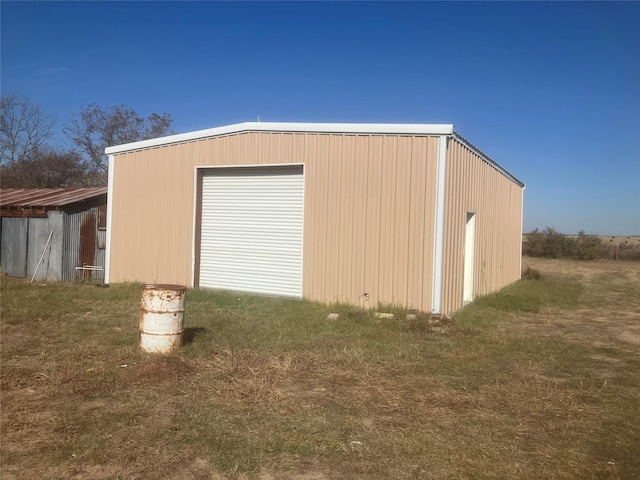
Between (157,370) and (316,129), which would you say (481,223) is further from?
(157,370)

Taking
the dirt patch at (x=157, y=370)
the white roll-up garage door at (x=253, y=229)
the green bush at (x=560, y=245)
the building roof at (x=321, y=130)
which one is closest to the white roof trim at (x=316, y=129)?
the building roof at (x=321, y=130)

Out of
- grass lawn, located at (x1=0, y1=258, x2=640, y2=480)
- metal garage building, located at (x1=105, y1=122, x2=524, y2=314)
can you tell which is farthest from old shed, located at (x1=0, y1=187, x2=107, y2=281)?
grass lawn, located at (x1=0, y1=258, x2=640, y2=480)

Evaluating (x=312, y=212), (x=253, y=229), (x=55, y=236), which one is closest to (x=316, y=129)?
(x=312, y=212)

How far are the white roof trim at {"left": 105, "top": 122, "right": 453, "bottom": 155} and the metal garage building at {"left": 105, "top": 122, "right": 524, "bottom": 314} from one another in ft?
0.09

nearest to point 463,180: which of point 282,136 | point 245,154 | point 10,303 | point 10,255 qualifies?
point 282,136

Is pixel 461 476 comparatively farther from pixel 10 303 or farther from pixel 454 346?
pixel 10 303

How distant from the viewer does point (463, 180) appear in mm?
12680

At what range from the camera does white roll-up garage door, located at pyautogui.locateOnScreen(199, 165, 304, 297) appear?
13062 millimetres

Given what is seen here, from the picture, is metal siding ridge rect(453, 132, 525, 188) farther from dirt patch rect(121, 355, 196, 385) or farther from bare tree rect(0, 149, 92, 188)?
bare tree rect(0, 149, 92, 188)

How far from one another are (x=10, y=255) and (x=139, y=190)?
613 centimetres

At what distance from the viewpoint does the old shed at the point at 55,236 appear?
1648cm

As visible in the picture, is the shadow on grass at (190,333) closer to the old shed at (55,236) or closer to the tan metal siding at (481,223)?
the tan metal siding at (481,223)

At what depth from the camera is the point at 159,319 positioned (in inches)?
287

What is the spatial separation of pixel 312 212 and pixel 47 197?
36.1 feet
